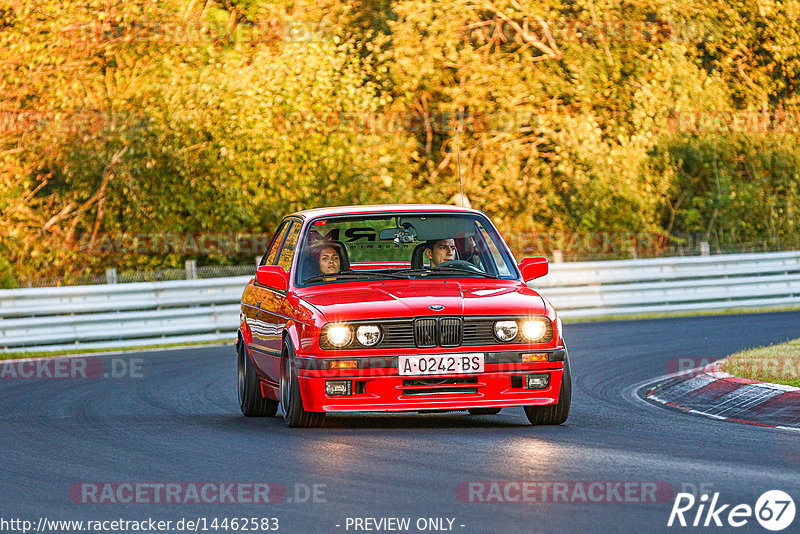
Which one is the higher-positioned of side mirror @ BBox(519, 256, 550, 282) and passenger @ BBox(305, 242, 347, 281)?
passenger @ BBox(305, 242, 347, 281)

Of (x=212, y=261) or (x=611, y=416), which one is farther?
(x=212, y=261)

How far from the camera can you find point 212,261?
1097 inches

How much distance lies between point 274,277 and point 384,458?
272 cm

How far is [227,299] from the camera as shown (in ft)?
72.5

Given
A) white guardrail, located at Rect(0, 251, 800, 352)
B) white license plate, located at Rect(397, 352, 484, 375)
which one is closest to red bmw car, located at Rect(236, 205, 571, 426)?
white license plate, located at Rect(397, 352, 484, 375)

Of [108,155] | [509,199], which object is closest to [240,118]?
[108,155]

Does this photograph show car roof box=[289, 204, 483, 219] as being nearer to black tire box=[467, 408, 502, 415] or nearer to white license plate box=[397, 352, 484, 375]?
black tire box=[467, 408, 502, 415]

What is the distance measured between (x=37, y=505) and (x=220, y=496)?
2.94 ft

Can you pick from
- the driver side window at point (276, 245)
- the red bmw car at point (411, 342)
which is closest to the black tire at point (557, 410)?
the red bmw car at point (411, 342)

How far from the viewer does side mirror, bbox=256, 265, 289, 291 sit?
1069 centimetres

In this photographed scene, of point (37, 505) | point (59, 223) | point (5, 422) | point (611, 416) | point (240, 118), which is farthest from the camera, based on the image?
point (59, 223)

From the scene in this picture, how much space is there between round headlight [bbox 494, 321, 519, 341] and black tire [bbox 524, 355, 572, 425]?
43cm

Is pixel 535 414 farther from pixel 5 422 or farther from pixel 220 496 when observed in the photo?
pixel 5 422

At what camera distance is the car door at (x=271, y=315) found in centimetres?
1063
